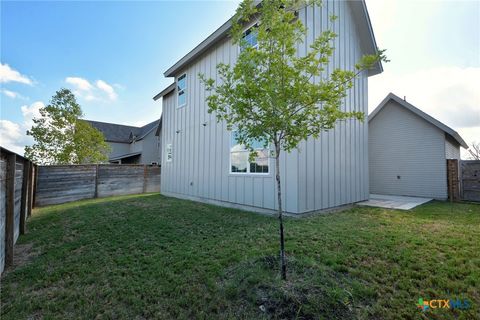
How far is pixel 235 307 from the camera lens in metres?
2.37

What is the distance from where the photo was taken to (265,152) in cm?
673

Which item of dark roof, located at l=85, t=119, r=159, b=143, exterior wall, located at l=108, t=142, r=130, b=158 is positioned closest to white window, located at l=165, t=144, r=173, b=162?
dark roof, located at l=85, t=119, r=159, b=143

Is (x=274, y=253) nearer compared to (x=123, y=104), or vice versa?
(x=274, y=253)

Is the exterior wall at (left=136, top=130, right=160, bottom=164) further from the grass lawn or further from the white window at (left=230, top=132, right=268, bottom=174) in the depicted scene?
the grass lawn

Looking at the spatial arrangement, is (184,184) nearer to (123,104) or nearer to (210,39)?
(210,39)

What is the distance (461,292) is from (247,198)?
17.2 ft

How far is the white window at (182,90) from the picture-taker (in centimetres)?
1046

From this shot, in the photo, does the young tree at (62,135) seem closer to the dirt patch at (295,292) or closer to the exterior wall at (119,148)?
the exterior wall at (119,148)

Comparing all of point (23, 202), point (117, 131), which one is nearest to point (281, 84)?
point (23, 202)

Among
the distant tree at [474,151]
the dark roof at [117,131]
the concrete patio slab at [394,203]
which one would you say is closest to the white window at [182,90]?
the concrete patio slab at [394,203]

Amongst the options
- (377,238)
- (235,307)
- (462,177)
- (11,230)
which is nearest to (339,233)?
(377,238)

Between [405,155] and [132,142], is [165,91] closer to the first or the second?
[405,155]

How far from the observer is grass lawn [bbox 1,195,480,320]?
2.33 meters

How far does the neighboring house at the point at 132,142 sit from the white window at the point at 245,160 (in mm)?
15951
